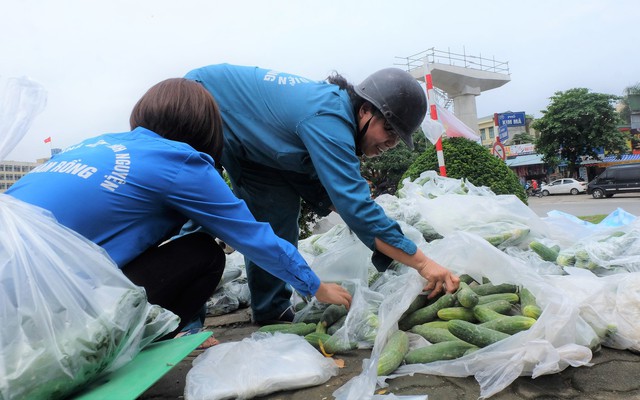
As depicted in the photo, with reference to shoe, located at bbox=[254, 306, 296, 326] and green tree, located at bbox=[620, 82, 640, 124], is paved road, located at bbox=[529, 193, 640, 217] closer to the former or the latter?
shoe, located at bbox=[254, 306, 296, 326]

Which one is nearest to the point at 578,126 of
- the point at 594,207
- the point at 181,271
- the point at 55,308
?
the point at 594,207

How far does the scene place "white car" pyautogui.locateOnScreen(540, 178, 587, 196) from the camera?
97.8 feet

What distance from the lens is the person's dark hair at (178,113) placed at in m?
1.83

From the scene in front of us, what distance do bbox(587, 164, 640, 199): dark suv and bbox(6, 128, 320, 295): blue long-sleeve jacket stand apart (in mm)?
26393

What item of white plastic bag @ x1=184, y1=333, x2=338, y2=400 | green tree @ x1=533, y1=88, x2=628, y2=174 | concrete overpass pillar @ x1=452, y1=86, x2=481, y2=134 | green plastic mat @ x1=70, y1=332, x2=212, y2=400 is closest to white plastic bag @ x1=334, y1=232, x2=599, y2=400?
white plastic bag @ x1=184, y1=333, x2=338, y2=400

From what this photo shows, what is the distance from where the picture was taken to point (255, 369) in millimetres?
1725

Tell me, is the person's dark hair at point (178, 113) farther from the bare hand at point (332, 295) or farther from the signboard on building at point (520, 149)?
the signboard on building at point (520, 149)

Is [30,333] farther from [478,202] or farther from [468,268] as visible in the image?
[478,202]

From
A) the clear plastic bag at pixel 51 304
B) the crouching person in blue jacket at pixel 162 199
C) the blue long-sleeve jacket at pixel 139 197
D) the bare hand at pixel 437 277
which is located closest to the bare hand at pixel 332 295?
the crouching person in blue jacket at pixel 162 199

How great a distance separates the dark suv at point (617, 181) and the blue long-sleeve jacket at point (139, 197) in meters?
26.4

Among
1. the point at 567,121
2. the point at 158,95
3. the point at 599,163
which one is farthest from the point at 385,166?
the point at 158,95

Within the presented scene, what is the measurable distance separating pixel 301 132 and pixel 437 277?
97cm

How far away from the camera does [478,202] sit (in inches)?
126

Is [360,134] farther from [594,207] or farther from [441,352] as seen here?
[594,207]
